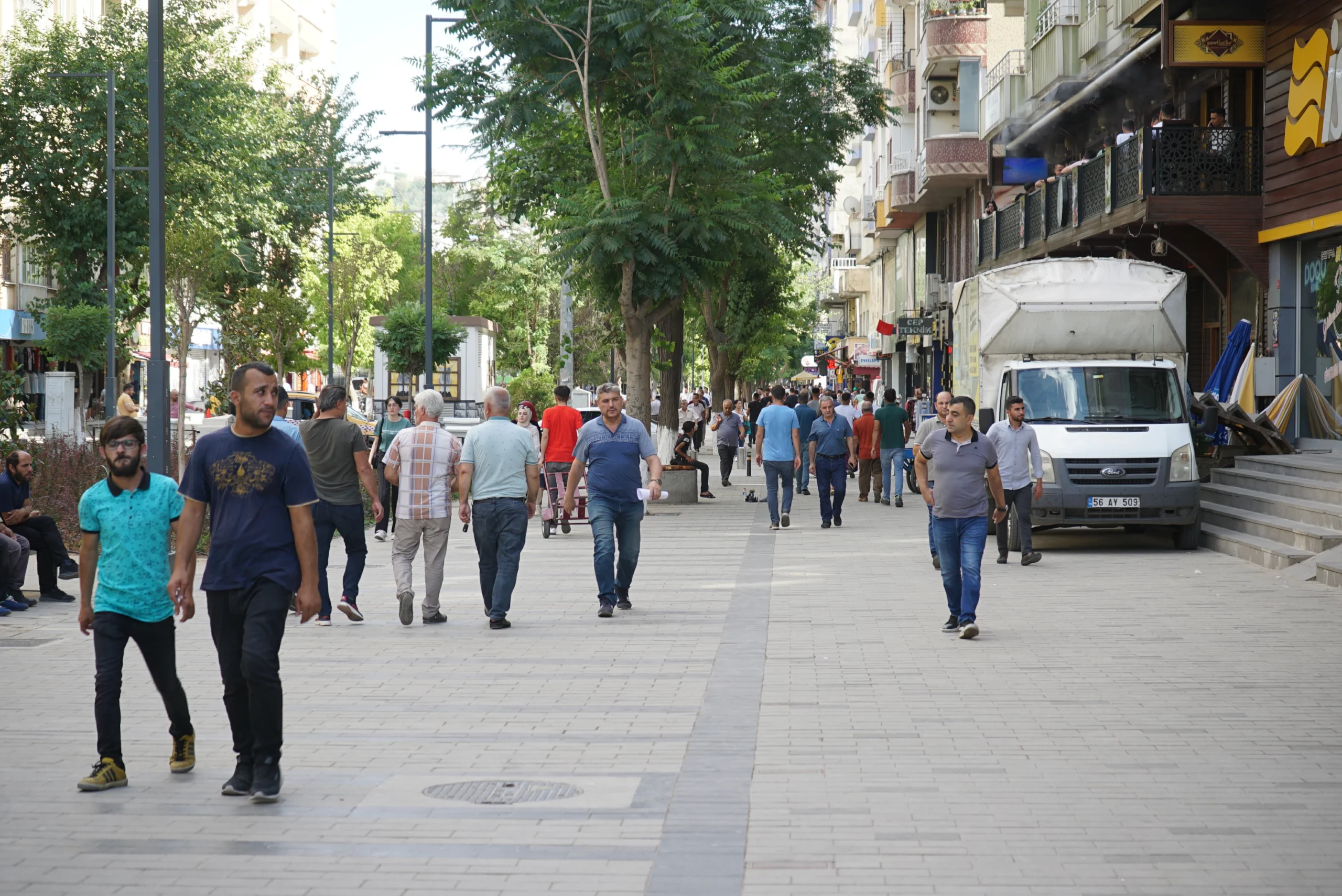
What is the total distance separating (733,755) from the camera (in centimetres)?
725

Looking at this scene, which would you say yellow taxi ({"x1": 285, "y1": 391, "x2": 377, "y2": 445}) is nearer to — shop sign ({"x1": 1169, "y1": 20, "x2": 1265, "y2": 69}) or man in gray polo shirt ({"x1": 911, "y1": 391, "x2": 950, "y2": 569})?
shop sign ({"x1": 1169, "y1": 20, "x2": 1265, "y2": 69})

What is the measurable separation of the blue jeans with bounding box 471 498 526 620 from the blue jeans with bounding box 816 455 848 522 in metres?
9.94

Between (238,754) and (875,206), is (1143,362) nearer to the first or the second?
(238,754)

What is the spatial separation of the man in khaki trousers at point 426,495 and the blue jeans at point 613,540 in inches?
44.1

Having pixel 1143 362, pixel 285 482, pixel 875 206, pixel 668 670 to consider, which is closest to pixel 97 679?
pixel 285 482

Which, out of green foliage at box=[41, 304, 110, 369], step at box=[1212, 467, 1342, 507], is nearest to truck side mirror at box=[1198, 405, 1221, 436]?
step at box=[1212, 467, 1342, 507]

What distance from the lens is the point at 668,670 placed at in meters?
9.65

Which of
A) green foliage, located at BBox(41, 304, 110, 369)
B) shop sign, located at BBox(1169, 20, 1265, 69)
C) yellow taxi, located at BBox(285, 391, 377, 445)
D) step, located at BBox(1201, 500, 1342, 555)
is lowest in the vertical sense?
step, located at BBox(1201, 500, 1342, 555)

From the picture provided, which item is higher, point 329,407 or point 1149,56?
point 1149,56

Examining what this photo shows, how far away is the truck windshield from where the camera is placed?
18.0m

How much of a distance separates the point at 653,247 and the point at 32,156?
23394mm

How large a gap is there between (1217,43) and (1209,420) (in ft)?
21.7

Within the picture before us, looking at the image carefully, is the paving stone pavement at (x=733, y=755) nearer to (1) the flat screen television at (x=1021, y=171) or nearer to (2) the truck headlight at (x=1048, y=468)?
(2) the truck headlight at (x=1048, y=468)

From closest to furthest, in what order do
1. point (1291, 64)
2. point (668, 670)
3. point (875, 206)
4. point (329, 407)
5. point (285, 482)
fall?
point (285, 482) → point (668, 670) → point (329, 407) → point (1291, 64) → point (875, 206)
